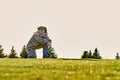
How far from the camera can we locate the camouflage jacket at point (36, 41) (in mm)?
42469

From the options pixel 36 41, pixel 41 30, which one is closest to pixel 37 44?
pixel 36 41

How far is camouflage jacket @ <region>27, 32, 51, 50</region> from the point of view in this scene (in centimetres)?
4247

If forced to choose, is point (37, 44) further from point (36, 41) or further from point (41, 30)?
point (41, 30)

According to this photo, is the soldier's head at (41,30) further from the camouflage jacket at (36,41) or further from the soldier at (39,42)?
the camouflage jacket at (36,41)

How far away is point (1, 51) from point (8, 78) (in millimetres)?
128728

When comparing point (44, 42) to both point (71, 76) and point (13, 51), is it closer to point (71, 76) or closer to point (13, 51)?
point (71, 76)

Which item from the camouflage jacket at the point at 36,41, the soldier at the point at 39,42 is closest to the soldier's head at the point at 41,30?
the soldier at the point at 39,42

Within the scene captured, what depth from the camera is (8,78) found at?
62.5 feet

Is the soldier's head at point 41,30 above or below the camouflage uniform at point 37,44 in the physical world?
above

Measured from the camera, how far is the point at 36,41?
141ft

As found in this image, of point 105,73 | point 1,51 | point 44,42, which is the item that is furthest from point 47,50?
point 1,51

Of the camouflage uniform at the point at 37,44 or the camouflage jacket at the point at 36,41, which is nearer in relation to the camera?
the camouflage jacket at the point at 36,41

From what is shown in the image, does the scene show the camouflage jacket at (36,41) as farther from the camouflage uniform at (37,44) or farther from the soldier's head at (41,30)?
the soldier's head at (41,30)

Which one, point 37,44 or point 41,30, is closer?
point 41,30
